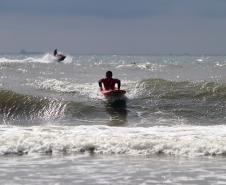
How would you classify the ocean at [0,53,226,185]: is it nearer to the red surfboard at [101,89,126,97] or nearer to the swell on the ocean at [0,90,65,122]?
the swell on the ocean at [0,90,65,122]

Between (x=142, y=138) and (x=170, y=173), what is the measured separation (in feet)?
9.63

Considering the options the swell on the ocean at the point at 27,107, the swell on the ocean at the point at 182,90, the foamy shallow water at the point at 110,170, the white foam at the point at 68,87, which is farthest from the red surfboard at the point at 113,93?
the foamy shallow water at the point at 110,170

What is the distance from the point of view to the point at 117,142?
12.5 metres

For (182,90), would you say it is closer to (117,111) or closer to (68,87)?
(117,111)

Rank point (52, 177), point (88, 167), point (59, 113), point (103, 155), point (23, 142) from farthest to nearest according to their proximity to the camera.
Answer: point (59, 113), point (23, 142), point (103, 155), point (88, 167), point (52, 177)

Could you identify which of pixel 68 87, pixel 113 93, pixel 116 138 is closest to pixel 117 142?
pixel 116 138

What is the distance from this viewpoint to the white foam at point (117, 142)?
1206 centimetres

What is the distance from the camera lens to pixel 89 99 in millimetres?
22188

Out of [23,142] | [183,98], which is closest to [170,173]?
[23,142]

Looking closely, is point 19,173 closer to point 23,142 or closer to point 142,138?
point 23,142

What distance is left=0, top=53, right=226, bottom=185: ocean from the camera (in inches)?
388

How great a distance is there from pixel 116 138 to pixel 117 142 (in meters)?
0.37

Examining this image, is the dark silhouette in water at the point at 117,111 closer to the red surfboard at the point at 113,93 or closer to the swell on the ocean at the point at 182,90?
the red surfboard at the point at 113,93

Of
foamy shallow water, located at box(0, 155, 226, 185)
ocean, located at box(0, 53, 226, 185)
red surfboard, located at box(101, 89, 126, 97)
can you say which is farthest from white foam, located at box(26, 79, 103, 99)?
foamy shallow water, located at box(0, 155, 226, 185)
